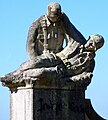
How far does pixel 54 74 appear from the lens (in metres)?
14.1

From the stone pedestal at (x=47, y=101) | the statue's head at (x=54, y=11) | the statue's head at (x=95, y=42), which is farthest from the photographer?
the statue's head at (x=95, y=42)

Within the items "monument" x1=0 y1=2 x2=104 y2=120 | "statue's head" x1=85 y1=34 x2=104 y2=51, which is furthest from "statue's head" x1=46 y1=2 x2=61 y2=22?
"statue's head" x1=85 y1=34 x2=104 y2=51

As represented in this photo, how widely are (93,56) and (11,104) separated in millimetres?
2484

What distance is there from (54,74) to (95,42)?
4.89 ft

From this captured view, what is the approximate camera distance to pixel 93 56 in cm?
1499

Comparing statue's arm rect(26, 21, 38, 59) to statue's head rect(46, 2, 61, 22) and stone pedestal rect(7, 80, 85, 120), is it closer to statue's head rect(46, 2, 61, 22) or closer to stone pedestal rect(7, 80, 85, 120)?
statue's head rect(46, 2, 61, 22)

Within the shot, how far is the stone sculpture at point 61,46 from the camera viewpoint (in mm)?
14633

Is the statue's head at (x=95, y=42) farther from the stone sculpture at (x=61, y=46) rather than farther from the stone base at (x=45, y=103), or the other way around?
the stone base at (x=45, y=103)

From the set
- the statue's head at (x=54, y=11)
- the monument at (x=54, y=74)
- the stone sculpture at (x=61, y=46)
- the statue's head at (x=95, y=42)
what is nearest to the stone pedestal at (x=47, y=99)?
the monument at (x=54, y=74)

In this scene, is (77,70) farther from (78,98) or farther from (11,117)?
(11,117)

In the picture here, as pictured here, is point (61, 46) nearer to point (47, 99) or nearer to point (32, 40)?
point (32, 40)

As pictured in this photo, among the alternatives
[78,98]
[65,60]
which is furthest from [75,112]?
[65,60]

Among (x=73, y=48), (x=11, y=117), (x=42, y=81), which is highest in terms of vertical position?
(x=73, y=48)

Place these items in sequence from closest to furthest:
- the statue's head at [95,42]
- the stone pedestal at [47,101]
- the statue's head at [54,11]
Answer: the stone pedestal at [47,101] < the statue's head at [54,11] < the statue's head at [95,42]
